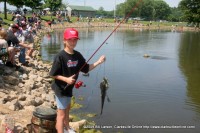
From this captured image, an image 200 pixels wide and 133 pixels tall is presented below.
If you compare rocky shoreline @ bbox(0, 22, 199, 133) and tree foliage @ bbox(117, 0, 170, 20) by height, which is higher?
tree foliage @ bbox(117, 0, 170, 20)

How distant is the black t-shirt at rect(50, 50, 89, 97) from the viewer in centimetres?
514

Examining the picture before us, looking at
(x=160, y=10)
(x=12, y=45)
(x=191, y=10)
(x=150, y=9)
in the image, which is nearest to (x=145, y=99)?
(x=12, y=45)

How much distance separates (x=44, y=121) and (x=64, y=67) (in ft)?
3.26

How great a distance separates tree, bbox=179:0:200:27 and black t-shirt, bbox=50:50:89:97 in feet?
242

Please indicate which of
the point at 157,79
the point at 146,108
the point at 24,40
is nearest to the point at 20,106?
the point at 146,108

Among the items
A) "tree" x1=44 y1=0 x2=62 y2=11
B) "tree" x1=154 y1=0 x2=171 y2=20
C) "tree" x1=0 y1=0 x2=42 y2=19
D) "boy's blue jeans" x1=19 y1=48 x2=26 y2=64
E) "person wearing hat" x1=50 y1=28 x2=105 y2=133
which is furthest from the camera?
"tree" x1=154 y1=0 x2=171 y2=20

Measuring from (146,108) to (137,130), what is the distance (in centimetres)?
189

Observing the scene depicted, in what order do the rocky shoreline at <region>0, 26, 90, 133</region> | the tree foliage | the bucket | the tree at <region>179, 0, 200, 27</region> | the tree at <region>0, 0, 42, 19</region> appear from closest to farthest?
1. the bucket
2. the rocky shoreline at <region>0, 26, 90, 133</region>
3. the tree at <region>0, 0, 42, 19</region>
4. the tree at <region>179, 0, 200, 27</region>
5. the tree foliage

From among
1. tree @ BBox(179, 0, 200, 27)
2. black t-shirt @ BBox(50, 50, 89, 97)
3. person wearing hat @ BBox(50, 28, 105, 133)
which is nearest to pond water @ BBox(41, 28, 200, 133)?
person wearing hat @ BBox(50, 28, 105, 133)

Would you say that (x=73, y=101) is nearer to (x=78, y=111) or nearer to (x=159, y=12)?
(x=78, y=111)

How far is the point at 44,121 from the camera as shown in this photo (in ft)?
18.1

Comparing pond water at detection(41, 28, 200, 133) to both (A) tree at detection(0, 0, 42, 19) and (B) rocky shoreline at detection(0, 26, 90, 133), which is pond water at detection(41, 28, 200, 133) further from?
(A) tree at detection(0, 0, 42, 19)

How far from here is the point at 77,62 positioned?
529 cm

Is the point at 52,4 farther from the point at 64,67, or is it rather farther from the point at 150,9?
the point at 64,67
